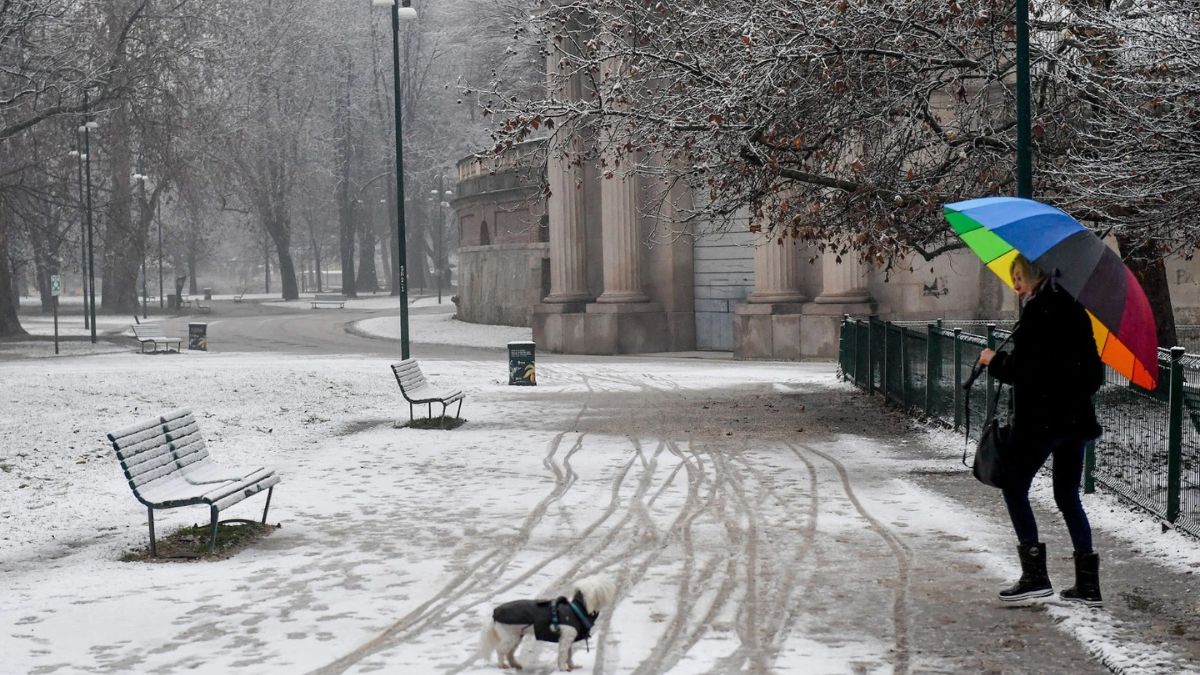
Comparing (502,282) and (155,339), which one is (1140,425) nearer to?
(155,339)

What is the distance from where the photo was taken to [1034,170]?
51.0 ft

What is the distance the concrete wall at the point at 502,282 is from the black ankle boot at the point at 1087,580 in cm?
3717

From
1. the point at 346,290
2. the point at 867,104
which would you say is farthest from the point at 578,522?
the point at 346,290

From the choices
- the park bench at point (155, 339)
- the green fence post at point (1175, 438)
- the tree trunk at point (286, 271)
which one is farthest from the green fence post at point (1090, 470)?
the tree trunk at point (286, 271)

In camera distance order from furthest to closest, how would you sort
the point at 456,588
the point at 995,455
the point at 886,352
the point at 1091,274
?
the point at 886,352, the point at 456,588, the point at 995,455, the point at 1091,274

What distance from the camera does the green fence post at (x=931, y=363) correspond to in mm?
16219

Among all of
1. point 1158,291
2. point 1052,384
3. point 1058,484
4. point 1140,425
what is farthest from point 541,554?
point 1158,291

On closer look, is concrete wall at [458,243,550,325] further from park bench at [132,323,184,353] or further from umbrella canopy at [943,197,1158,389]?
umbrella canopy at [943,197,1158,389]

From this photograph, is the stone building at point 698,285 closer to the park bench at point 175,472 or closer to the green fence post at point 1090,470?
the green fence post at point 1090,470

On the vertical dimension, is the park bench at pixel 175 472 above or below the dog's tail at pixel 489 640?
above

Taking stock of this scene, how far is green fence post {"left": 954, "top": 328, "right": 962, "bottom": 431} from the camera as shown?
49.0 feet

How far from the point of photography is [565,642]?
21.4ft

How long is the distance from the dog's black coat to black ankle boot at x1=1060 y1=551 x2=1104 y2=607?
2778mm

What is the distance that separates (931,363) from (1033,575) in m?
9.16
